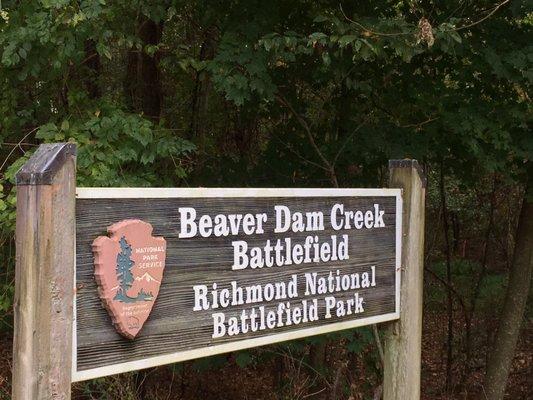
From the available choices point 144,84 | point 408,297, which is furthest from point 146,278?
point 144,84

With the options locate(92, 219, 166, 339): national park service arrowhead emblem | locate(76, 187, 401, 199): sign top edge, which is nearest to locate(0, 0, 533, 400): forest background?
locate(76, 187, 401, 199): sign top edge

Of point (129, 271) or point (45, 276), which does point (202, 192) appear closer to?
point (129, 271)

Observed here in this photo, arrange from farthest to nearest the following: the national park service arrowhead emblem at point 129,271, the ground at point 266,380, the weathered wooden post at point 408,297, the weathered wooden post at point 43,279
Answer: the ground at point 266,380, the weathered wooden post at point 408,297, the national park service arrowhead emblem at point 129,271, the weathered wooden post at point 43,279

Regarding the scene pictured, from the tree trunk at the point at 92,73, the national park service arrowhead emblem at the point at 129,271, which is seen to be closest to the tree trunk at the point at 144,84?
the tree trunk at the point at 92,73

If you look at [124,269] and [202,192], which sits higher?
[202,192]

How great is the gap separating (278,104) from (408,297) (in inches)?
144

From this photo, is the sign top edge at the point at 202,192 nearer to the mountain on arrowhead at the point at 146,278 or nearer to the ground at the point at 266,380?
the mountain on arrowhead at the point at 146,278

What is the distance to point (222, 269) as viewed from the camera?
2514mm

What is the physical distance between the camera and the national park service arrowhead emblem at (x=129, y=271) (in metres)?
2.12

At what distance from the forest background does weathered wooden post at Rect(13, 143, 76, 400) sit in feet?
8.96

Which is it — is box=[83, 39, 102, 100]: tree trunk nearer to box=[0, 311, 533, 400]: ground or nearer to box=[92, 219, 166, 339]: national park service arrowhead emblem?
box=[0, 311, 533, 400]: ground

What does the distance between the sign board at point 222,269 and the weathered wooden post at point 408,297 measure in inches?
2.7

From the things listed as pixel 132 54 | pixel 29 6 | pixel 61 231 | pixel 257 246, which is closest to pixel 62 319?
pixel 61 231

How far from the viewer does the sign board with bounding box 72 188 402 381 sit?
2.14 metres
